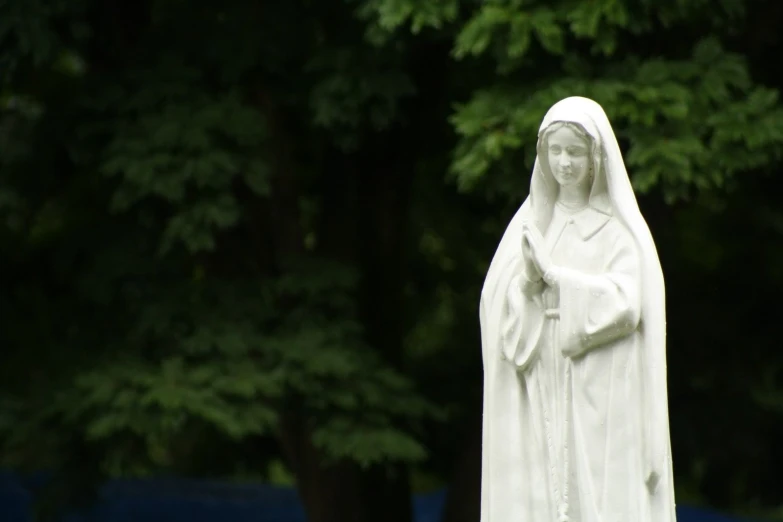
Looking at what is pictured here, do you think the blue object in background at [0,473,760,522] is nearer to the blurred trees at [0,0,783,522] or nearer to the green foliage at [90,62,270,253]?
the blurred trees at [0,0,783,522]

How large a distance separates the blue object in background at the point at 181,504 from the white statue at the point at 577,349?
24.7 feet

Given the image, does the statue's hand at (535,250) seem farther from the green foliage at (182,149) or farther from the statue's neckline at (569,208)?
the green foliage at (182,149)

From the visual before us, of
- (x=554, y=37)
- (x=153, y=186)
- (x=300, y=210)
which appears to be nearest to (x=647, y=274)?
(x=554, y=37)

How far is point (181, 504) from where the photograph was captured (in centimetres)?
1591

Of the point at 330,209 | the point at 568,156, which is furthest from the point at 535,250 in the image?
the point at 330,209

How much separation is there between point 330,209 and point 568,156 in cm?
786

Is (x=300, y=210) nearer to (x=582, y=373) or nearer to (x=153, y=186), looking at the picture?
(x=153, y=186)

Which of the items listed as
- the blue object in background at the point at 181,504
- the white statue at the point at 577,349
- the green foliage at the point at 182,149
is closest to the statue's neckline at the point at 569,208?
the white statue at the point at 577,349

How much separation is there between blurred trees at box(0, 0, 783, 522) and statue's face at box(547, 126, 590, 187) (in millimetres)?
3623

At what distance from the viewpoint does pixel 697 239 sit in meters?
16.9

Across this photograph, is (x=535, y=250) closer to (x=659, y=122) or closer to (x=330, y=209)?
(x=659, y=122)

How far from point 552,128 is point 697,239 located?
30.2 ft

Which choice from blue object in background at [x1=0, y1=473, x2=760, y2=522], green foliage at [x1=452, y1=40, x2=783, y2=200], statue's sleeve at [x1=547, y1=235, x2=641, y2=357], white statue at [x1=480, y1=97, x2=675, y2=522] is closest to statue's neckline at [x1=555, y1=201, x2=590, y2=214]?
white statue at [x1=480, y1=97, x2=675, y2=522]

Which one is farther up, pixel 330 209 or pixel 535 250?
pixel 330 209
